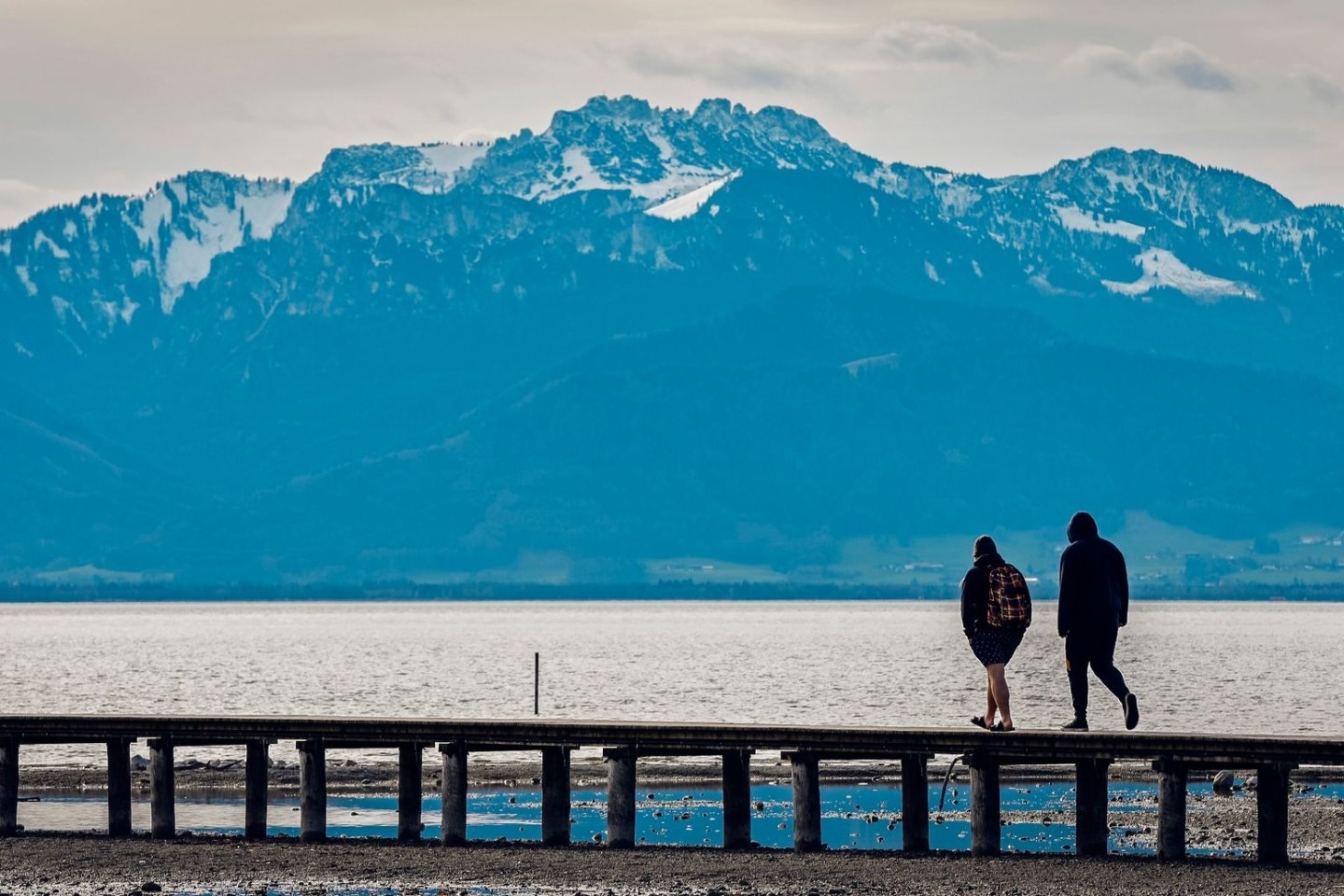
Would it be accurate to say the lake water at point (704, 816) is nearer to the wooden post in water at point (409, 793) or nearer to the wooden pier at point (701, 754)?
the wooden post in water at point (409, 793)

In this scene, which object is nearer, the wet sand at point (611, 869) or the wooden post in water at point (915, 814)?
the wet sand at point (611, 869)

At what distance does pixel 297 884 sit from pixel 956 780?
22630 mm

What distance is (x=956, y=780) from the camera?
50.8 m

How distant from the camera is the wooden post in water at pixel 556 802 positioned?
1334 inches

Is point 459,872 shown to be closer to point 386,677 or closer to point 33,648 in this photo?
point 386,677

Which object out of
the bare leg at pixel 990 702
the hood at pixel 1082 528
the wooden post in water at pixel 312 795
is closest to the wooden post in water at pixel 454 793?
the wooden post in water at pixel 312 795

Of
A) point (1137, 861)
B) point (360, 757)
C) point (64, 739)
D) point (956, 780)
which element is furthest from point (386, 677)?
point (1137, 861)

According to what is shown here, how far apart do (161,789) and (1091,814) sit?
1353 centimetres

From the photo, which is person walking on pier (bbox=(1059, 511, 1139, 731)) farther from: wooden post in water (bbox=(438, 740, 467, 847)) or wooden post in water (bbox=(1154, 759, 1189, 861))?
wooden post in water (bbox=(438, 740, 467, 847))

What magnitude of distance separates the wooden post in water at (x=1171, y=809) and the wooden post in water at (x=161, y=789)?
46.8 ft

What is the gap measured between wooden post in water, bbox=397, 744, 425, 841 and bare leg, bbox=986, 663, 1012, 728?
8.48m

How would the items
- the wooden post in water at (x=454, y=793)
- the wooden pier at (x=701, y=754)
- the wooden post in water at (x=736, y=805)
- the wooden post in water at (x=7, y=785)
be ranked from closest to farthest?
1. the wooden pier at (x=701, y=754)
2. the wooden post in water at (x=736, y=805)
3. the wooden post in water at (x=454, y=793)
4. the wooden post in water at (x=7, y=785)

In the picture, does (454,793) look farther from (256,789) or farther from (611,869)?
(611,869)

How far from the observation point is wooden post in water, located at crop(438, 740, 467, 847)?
1350 inches
